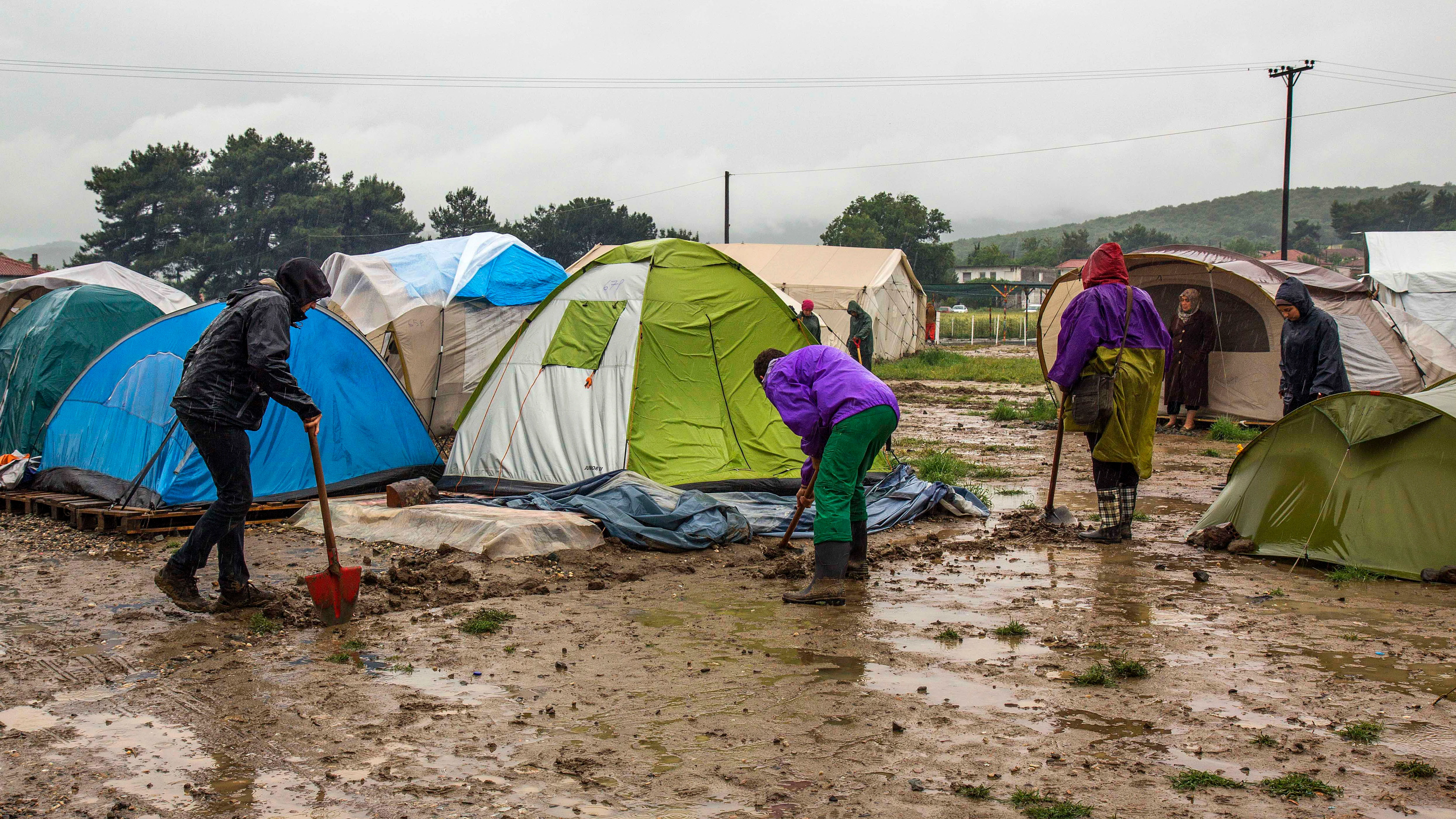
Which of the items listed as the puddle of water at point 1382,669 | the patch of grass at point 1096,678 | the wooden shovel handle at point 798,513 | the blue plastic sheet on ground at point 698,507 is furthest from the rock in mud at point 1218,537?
the patch of grass at point 1096,678

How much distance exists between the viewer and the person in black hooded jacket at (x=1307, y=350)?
793 cm

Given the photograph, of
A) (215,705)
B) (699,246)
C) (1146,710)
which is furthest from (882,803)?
(699,246)

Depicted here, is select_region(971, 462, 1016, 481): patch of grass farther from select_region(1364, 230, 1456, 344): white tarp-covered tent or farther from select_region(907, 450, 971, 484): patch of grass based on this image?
select_region(1364, 230, 1456, 344): white tarp-covered tent

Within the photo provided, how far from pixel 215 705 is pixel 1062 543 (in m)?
5.38

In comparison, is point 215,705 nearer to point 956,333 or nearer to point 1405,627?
point 1405,627

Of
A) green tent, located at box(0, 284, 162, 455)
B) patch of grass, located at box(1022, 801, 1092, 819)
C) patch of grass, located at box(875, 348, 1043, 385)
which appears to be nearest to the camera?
patch of grass, located at box(1022, 801, 1092, 819)

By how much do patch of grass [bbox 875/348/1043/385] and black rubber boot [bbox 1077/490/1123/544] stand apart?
1441 centimetres

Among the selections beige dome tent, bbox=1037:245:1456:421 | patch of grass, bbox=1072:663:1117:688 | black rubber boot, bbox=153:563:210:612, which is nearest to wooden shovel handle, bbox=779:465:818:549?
patch of grass, bbox=1072:663:1117:688

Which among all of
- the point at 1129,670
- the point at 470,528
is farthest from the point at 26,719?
the point at 1129,670

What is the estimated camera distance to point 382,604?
224 inches

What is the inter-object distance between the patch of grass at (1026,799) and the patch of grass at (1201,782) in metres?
0.44

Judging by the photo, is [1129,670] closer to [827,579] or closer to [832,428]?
[827,579]

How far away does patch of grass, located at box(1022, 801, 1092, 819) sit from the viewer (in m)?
3.04

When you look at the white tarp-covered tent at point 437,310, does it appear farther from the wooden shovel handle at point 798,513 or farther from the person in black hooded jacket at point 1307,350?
the person in black hooded jacket at point 1307,350
